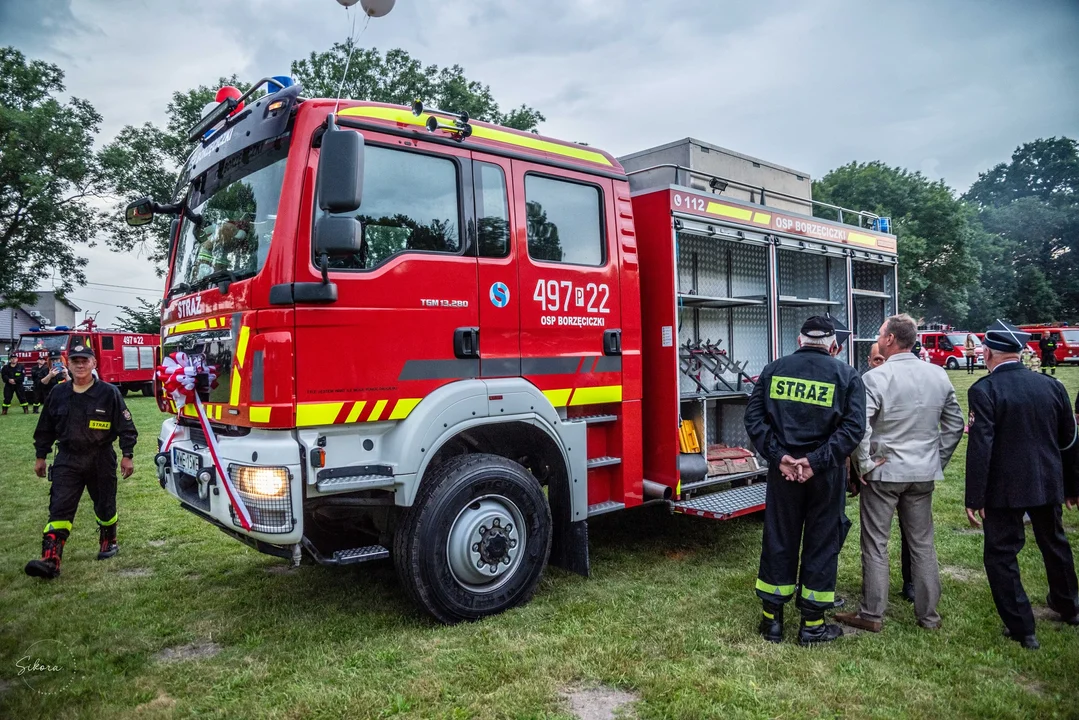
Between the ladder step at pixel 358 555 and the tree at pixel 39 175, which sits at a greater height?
the tree at pixel 39 175

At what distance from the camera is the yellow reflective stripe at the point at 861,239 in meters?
7.11

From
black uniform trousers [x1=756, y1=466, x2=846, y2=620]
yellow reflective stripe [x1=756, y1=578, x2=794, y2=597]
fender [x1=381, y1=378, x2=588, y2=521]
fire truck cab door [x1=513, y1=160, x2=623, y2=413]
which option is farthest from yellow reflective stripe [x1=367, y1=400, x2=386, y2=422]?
yellow reflective stripe [x1=756, y1=578, x2=794, y2=597]

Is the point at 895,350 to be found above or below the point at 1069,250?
below

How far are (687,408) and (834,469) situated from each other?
1.77 m

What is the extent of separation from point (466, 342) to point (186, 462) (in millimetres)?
1735

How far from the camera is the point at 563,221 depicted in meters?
4.69

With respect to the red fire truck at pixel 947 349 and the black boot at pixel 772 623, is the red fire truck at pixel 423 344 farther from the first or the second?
the red fire truck at pixel 947 349

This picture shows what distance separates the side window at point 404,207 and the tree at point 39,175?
88.1ft

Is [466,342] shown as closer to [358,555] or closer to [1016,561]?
[358,555]

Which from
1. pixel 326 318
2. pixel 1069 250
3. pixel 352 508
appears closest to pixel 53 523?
pixel 352 508

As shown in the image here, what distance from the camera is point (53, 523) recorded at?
17.0ft

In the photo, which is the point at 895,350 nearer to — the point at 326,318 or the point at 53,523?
the point at 326,318

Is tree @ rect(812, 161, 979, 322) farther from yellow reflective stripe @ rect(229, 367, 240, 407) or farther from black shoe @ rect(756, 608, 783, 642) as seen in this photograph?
yellow reflective stripe @ rect(229, 367, 240, 407)

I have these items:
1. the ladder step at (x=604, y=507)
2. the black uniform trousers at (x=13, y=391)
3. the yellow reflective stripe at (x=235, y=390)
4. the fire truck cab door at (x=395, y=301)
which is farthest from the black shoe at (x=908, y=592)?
the black uniform trousers at (x=13, y=391)
